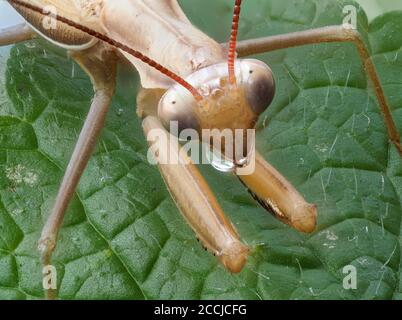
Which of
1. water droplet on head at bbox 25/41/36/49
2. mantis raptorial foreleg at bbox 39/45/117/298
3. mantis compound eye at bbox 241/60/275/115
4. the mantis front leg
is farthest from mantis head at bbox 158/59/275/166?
water droplet on head at bbox 25/41/36/49

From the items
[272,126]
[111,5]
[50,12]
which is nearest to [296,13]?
[272,126]

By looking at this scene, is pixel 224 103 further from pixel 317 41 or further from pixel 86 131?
pixel 317 41

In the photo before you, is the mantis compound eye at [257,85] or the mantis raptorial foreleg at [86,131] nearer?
the mantis compound eye at [257,85]

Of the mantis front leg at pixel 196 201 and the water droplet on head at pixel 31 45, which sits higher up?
the water droplet on head at pixel 31 45

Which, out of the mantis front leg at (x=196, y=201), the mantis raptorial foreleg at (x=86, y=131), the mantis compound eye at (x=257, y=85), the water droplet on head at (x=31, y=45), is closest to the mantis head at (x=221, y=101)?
the mantis compound eye at (x=257, y=85)

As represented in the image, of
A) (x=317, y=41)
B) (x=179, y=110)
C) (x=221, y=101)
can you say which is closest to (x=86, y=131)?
(x=179, y=110)

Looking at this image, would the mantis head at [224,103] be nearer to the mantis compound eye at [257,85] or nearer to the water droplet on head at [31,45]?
the mantis compound eye at [257,85]
